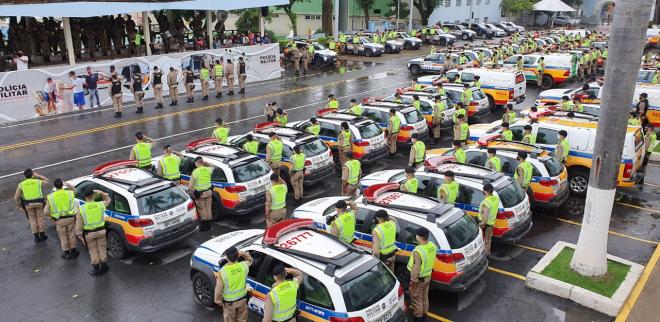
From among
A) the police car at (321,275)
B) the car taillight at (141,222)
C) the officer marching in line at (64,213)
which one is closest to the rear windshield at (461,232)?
the police car at (321,275)

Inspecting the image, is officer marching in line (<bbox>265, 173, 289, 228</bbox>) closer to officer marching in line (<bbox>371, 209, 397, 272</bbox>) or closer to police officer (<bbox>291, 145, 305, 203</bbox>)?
police officer (<bbox>291, 145, 305, 203</bbox>)

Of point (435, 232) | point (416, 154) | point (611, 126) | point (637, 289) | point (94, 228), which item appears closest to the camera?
point (435, 232)

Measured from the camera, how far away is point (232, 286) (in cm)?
730

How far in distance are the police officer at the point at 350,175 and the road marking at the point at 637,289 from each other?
5.91 meters

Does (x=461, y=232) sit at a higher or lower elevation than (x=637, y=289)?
higher

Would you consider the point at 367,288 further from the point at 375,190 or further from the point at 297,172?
the point at 297,172

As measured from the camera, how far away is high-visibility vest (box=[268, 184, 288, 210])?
420 inches

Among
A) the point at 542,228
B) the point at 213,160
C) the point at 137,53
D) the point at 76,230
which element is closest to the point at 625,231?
the point at 542,228

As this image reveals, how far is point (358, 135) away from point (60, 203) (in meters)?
7.72

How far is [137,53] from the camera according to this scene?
31375 millimetres

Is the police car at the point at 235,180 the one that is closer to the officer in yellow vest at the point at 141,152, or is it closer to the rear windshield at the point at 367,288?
the officer in yellow vest at the point at 141,152

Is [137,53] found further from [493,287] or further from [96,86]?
[493,287]

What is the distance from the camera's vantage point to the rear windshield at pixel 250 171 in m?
11.9

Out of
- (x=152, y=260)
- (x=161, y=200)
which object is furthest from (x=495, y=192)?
(x=152, y=260)
